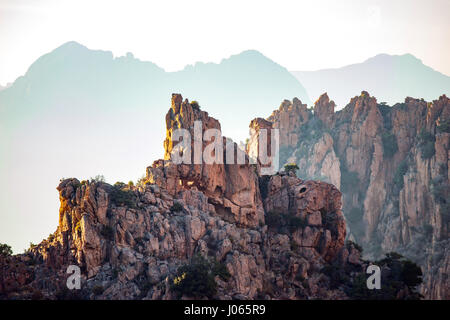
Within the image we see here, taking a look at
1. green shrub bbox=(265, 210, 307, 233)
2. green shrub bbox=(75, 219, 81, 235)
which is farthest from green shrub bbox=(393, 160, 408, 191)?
green shrub bbox=(75, 219, 81, 235)

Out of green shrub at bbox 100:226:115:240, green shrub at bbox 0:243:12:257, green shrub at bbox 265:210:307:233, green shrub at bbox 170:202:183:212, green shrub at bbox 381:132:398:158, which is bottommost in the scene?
green shrub at bbox 0:243:12:257

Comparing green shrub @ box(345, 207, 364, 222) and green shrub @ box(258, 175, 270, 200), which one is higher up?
green shrub @ box(258, 175, 270, 200)

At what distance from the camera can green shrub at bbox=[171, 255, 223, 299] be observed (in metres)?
70.0

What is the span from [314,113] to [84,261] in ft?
333

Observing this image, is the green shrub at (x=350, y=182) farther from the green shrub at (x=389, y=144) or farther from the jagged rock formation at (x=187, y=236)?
the jagged rock formation at (x=187, y=236)

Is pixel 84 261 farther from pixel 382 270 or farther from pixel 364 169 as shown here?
pixel 364 169

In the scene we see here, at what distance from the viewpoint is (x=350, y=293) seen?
79.2 metres

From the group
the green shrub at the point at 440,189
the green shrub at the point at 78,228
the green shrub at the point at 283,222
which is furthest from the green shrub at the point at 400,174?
the green shrub at the point at 78,228

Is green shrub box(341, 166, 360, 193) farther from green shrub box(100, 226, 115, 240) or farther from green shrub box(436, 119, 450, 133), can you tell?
green shrub box(100, 226, 115, 240)

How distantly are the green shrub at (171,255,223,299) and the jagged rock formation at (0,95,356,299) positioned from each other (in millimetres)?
828

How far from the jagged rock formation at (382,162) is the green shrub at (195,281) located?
6831 cm

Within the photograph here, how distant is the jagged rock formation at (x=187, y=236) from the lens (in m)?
72.4
